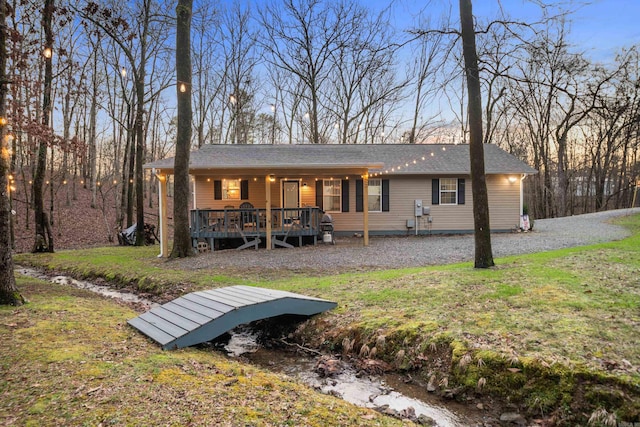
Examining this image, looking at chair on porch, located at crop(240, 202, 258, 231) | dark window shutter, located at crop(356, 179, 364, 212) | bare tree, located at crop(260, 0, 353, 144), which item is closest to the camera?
chair on porch, located at crop(240, 202, 258, 231)

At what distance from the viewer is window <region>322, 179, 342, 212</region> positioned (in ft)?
56.1

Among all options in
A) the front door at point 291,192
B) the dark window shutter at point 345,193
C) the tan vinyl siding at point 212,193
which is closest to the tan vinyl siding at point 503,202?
the dark window shutter at point 345,193

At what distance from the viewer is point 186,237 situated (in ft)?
41.2

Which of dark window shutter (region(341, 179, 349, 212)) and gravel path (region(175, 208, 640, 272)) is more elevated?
dark window shutter (region(341, 179, 349, 212))

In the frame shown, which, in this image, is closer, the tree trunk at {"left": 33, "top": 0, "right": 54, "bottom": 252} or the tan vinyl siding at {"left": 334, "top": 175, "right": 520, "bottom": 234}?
the tree trunk at {"left": 33, "top": 0, "right": 54, "bottom": 252}

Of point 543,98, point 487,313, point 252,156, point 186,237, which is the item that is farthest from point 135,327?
point 543,98

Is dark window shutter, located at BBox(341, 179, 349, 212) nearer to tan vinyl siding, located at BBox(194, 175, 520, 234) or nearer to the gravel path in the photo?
tan vinyl siding, located at BBox(194, 175, 520, 234)

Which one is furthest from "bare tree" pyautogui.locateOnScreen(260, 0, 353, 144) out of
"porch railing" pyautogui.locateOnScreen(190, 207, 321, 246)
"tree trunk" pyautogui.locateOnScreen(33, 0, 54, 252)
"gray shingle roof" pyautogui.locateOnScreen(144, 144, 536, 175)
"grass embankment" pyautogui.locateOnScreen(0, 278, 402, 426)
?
"grass embankment" pyautogui.locateOnScreen(0, 278, 402, 426)

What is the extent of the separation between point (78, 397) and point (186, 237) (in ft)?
31.3

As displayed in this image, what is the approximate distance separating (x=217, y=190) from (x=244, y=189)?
1056 mm

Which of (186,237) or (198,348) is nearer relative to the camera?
(198,348)

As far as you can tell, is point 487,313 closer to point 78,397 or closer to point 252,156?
point 78,397

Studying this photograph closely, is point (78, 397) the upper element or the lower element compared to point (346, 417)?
upper

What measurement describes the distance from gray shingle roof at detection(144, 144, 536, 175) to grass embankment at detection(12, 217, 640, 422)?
7525 mm
